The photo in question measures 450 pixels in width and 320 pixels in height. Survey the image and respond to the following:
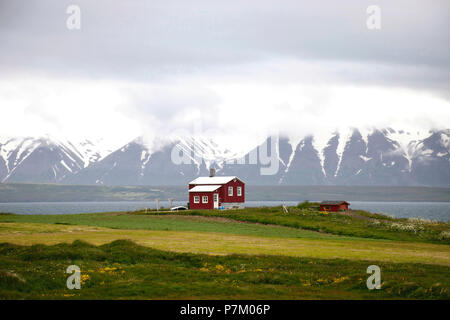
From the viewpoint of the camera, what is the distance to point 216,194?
10812 centimetres

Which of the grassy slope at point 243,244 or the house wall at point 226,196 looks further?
the house wall at point 226,196

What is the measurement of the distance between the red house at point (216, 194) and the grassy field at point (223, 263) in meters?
38.6

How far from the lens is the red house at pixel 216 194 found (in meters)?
107

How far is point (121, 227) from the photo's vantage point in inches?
2825

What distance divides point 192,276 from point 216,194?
251 ft

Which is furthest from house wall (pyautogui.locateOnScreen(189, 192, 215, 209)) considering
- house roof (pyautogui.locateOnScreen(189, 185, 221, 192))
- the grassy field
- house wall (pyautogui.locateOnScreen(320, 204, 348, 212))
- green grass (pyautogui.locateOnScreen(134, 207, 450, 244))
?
the grassy field

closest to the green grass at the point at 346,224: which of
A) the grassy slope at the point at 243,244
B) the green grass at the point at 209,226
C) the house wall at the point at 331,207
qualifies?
the green grass at the point at 209,226

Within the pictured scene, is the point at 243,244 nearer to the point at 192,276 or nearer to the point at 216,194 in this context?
the point at 192,276

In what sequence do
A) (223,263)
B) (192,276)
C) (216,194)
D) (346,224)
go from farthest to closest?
(216,194) → (346,224) → (223,263) → (192,276)

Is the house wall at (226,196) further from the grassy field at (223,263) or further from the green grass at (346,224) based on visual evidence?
the grassy field at (223,263)

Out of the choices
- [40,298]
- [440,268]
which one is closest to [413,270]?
[440,268]

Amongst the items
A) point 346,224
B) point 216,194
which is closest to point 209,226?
point 346,224
